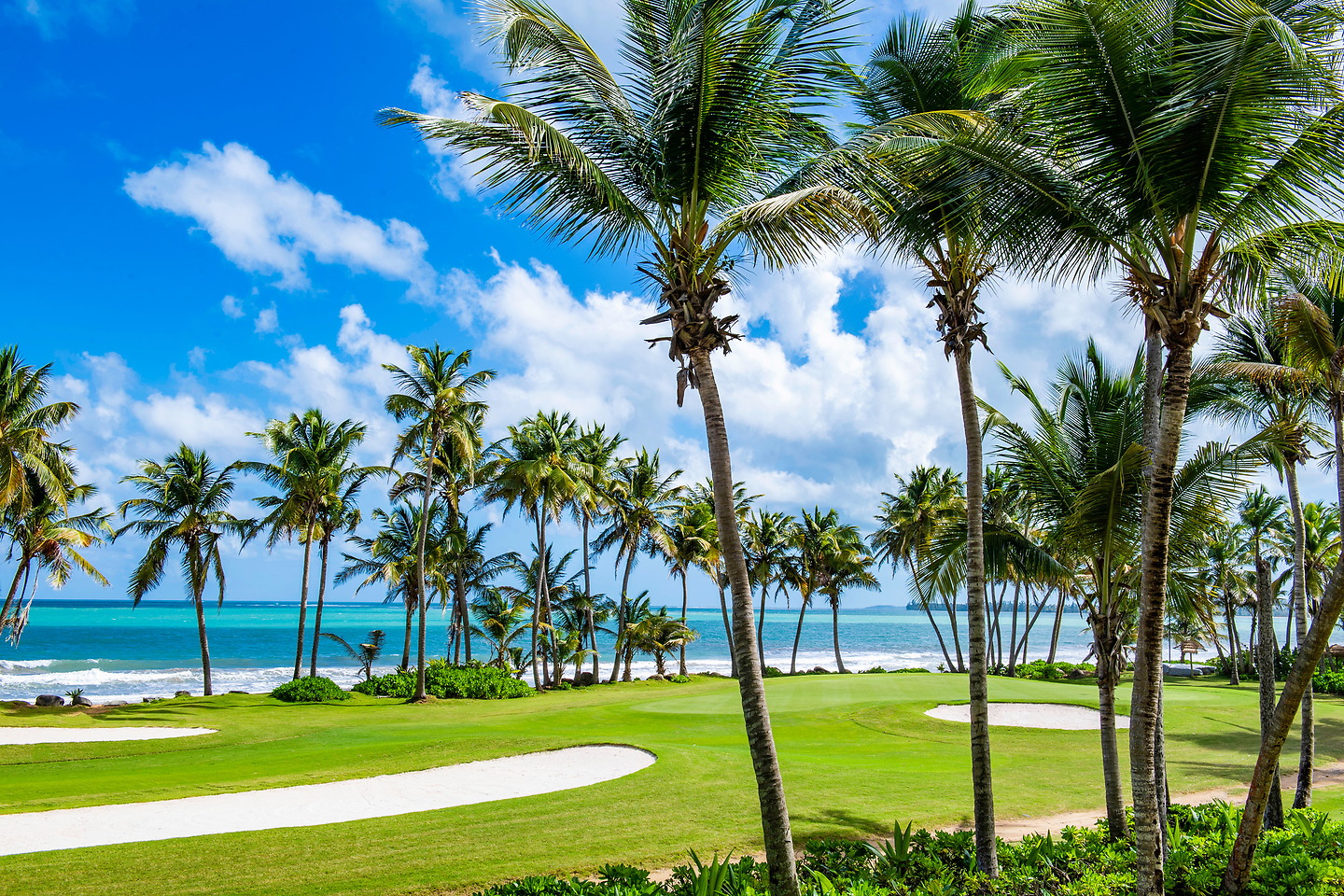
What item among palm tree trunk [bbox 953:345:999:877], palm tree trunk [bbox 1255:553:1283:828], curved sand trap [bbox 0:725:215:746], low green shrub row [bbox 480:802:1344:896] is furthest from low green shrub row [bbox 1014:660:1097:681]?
curved sand trap [bbox 0:725:215:746]

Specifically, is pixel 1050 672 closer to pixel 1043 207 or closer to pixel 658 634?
pixel 658 634

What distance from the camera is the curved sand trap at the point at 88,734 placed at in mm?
18812

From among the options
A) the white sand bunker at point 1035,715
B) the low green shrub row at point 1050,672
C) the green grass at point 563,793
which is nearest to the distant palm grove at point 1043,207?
the green grass at point 563,793

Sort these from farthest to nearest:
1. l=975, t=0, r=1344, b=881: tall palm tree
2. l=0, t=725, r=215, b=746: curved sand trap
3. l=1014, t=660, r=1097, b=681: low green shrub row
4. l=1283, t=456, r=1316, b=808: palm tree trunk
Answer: l=1014, t=660, r=1097, b=681: low green shrub row
l=0, t=725, r=215, b=746: curved sand trap
l=1283, t=456, r=1316, b=808: palm tree trunk
l=975, t=0, r=1344, b=881: tall palm tree

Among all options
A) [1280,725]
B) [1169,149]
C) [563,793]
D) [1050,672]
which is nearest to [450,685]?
[563,793]

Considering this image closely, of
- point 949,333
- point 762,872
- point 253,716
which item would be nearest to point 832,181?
point 949,333

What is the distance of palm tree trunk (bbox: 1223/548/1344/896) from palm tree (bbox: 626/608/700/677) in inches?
1286

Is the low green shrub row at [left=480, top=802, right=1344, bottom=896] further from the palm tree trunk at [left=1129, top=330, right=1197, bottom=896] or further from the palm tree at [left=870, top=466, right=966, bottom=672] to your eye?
the palm tree at [left=870, top=466, right=966, bottom=672]

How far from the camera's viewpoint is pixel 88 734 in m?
19.5

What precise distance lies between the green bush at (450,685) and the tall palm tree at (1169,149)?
84.4ft

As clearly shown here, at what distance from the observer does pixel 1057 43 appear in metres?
6.46

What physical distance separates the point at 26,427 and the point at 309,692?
1144 centimetres

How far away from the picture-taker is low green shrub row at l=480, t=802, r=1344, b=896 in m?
7.16

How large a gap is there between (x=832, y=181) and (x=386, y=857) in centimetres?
890
